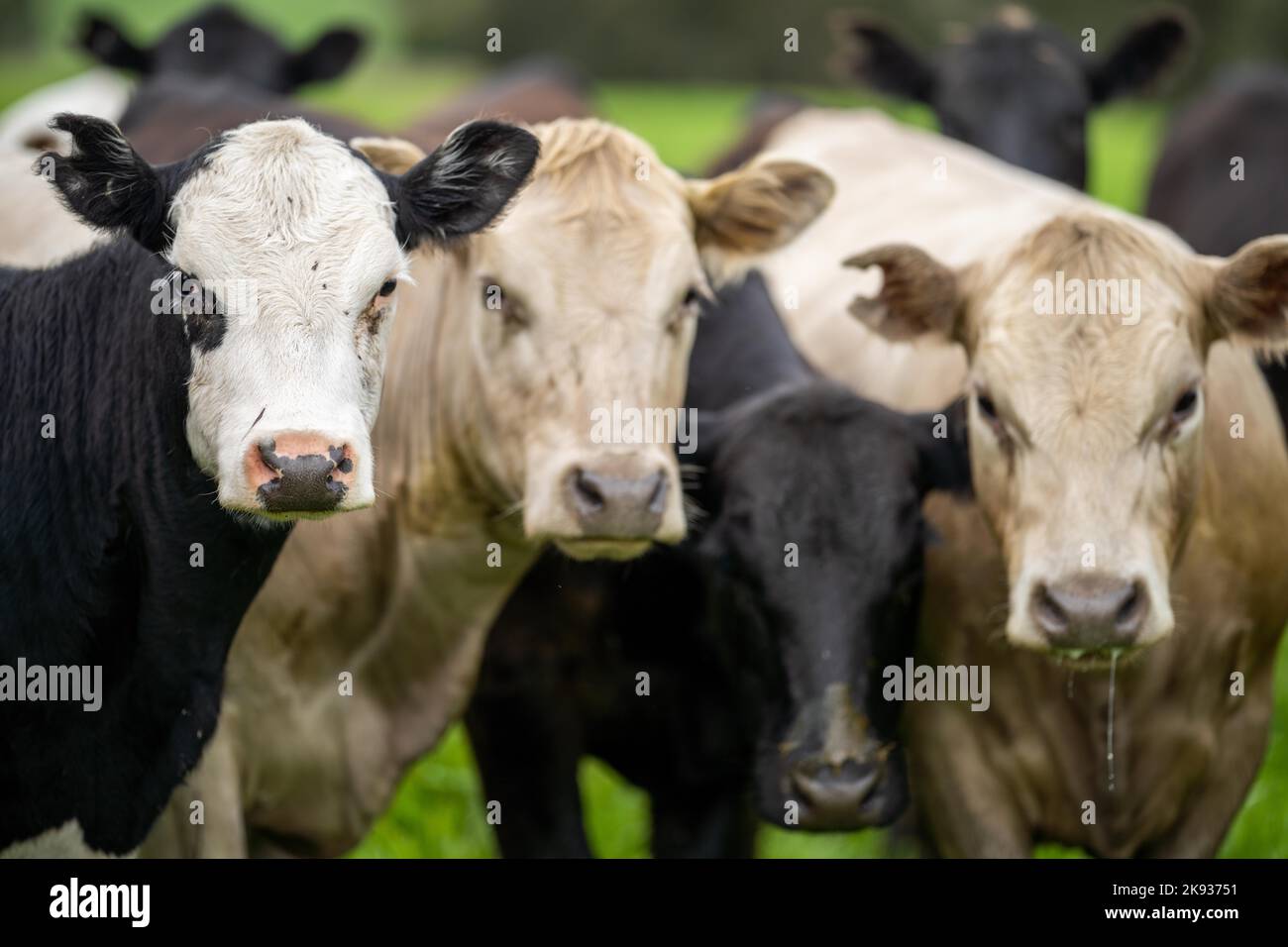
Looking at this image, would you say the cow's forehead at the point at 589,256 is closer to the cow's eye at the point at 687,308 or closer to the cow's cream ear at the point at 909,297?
the cow's eye at the point at 687,308

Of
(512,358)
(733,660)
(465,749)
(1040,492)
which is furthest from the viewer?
(465,749)

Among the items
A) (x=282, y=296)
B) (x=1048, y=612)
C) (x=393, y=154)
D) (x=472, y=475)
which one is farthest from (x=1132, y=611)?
(x=393, y=154)

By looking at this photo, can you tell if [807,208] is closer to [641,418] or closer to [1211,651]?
[641,418]

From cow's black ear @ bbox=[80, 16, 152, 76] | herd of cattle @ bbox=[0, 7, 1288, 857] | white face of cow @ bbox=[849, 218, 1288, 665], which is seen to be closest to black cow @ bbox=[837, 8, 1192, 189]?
herd of cattle @ bbox=[0, 7, 1288, 857]

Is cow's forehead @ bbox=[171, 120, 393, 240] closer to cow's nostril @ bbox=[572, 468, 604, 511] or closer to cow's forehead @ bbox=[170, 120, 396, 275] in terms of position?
cow's forehead @ bbox=[170, 120, 396, 275]

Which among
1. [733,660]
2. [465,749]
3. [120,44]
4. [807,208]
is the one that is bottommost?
[465,749]

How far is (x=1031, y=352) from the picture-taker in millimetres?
4703

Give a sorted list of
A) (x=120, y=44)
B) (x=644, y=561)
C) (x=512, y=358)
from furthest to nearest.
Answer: (x=120, y=44) → (x=644, y=561) → (x=512, y=358)

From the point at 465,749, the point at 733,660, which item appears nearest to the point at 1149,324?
the point at 733,660

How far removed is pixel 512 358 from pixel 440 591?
2.65 feet

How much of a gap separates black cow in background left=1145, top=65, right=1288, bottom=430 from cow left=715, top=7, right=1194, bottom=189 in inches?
21.7

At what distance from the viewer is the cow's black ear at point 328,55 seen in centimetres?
1026

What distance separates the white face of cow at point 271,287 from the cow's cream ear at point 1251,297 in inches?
84.8
